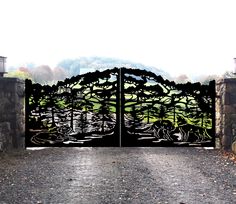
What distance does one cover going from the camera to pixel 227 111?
30.7ft

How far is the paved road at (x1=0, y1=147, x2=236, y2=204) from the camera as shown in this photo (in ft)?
16.9

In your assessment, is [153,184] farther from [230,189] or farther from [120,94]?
[120,94]

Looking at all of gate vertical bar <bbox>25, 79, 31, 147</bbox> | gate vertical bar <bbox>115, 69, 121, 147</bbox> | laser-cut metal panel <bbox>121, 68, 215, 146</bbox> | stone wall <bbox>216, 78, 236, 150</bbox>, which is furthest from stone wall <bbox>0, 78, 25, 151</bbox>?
stone wall <bbox>216, 78, 236, 150</bbox>

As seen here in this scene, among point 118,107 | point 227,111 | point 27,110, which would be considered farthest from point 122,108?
point 227,111

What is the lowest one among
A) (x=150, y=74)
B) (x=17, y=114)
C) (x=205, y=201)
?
(x=205, y=201)

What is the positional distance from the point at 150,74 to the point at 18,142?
11.1ft

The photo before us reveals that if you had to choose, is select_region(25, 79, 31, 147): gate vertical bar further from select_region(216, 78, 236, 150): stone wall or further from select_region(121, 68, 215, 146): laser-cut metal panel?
select_region(216, 78, 236, 150): stone wall

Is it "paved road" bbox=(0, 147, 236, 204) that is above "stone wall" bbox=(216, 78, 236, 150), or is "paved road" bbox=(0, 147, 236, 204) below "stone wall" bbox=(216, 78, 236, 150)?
below

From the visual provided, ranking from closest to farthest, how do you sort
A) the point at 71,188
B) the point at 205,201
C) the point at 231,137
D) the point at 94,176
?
the point at 205,201 < the point at 71,188 < the point at 94,176 < the point at 231,137

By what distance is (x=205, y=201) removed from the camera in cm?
495

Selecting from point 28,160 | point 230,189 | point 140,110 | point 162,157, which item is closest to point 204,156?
point 162,157

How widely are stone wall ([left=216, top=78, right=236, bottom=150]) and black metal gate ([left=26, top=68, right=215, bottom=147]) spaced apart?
1.13 feet

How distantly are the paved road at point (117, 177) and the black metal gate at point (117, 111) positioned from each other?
76 cm

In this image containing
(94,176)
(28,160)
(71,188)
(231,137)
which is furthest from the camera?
(231,137)
